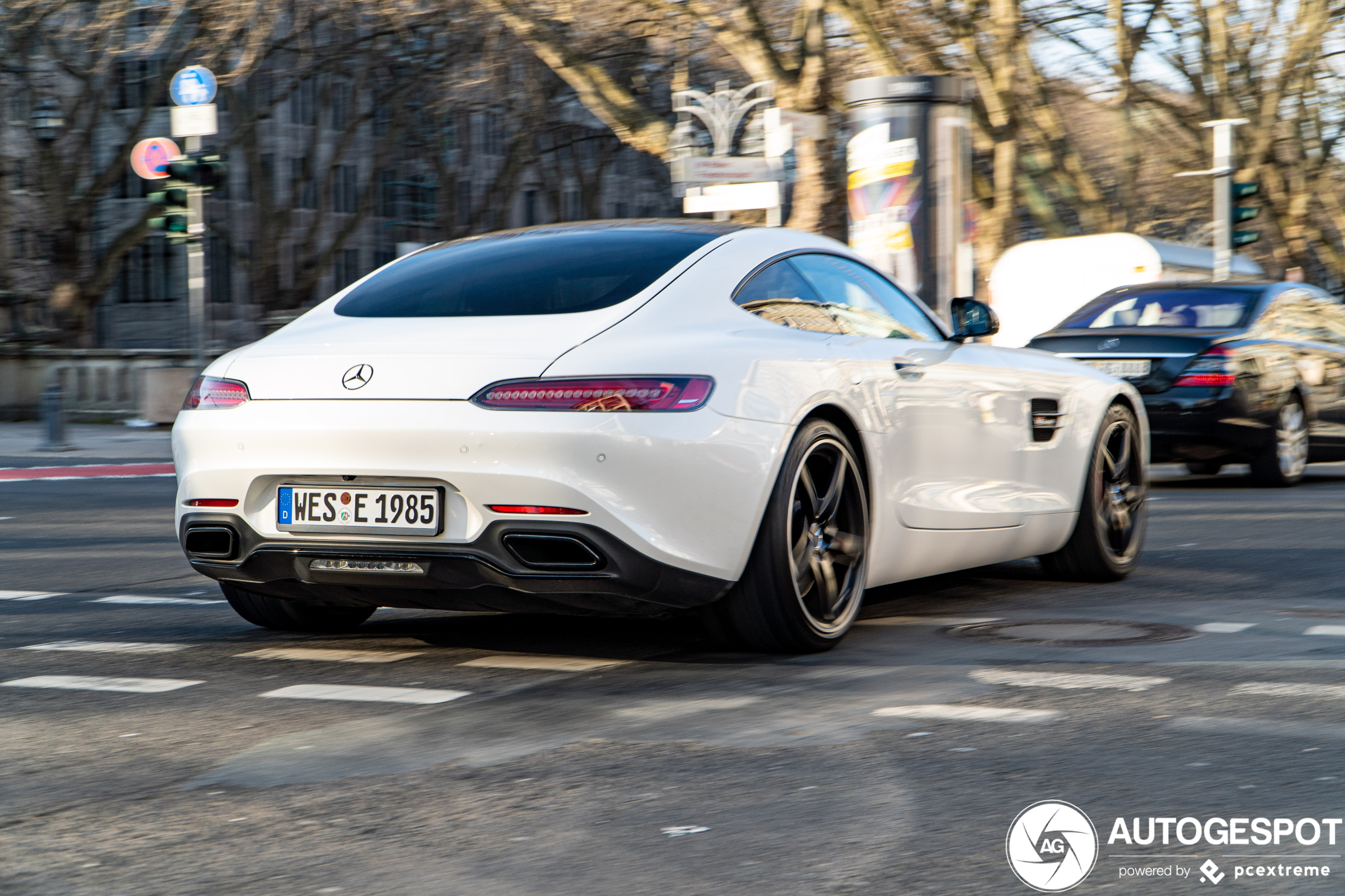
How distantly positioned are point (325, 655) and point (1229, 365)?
28.2 feet

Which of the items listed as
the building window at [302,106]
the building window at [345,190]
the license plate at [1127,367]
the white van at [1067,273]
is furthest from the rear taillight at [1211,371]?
the building window at [345,190]

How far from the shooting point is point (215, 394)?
5477 mm

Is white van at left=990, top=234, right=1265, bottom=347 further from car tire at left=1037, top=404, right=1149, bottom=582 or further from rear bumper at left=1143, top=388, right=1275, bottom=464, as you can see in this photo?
car tire at left=1037, top=404, right=1149, bottom=582

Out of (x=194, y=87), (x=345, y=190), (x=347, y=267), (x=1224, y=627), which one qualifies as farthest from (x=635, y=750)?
(x=347, y=267)

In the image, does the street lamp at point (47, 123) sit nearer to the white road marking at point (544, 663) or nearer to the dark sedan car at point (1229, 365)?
the dark sedan car at point (1229, 365)

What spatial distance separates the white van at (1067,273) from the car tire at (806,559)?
18.8 metres

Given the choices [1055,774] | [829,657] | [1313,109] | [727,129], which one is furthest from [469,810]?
[1313,109]

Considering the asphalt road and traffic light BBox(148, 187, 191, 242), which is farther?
traffic light BBox(148, 187, 191, 242)

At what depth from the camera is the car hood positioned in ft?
16.7

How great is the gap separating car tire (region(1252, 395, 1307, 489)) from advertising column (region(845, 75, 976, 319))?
141 inches

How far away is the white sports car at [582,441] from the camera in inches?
196

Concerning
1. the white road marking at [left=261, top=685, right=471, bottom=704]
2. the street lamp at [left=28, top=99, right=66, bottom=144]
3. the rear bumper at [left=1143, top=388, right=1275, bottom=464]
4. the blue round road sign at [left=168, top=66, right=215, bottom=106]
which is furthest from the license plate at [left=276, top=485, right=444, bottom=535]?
the street lamp at [left=28, top=99, right=66, bottom=144]

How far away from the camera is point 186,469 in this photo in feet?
18.0

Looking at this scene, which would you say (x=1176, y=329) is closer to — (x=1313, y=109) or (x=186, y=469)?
(x=186, y=469)
